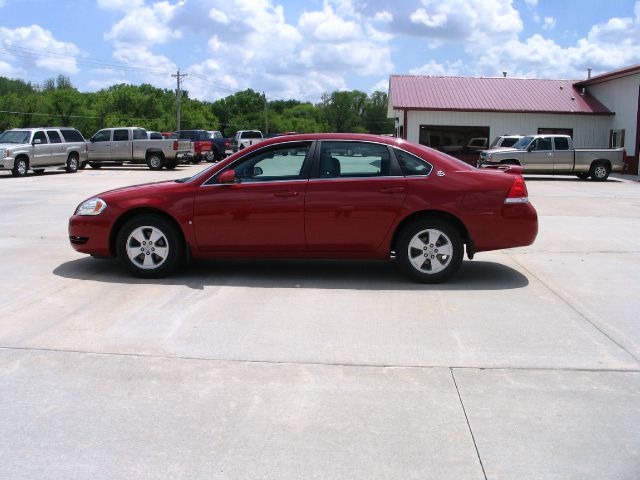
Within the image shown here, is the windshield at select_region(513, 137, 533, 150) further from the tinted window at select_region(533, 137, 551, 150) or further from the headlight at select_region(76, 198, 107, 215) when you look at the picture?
the headlight at select_region(76, 198, 107, 215)

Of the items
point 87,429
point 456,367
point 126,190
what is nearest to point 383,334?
point 456,367

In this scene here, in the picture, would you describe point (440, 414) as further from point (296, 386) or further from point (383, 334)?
point (383, 334)

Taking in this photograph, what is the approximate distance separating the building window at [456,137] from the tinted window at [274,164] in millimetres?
29707

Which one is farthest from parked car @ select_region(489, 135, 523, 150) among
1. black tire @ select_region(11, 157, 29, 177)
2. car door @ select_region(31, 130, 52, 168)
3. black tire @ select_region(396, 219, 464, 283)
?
black tire @ select_region(396, 219, 464, 283)

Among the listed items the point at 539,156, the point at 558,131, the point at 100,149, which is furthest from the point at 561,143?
the point at 100,149

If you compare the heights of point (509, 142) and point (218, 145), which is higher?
point (218, 145)

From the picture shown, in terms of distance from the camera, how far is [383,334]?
18.5 ft

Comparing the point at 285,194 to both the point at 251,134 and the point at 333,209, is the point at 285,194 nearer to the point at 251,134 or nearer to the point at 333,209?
the point at 333,209

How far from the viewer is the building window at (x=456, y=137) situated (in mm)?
36375

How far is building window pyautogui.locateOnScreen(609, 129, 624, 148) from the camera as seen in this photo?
33.6m

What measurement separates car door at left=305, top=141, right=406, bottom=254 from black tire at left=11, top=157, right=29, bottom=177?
22145mm

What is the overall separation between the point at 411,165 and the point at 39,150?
76.8ft

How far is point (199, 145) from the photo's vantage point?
35.2 m

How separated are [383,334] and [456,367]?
890 mm
